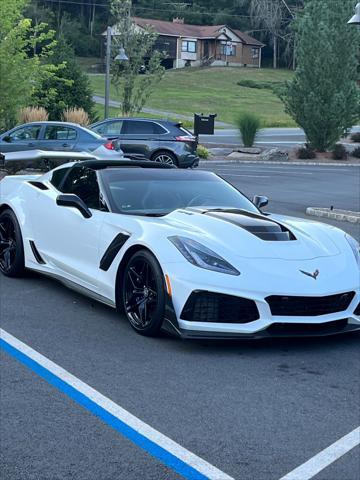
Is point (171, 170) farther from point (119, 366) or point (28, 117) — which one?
point (28, 117)

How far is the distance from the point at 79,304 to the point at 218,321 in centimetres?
198

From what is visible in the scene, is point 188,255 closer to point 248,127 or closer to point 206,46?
point 248,127

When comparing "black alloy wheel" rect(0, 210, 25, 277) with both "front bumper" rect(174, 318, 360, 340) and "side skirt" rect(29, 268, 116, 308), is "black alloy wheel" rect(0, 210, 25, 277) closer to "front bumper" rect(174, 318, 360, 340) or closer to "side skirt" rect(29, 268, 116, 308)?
"side skirt" rect(29, 268, 116, 308)

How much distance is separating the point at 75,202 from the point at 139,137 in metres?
15.8

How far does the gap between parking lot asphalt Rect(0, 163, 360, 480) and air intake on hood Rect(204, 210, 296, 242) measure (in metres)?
0.85

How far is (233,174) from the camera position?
76.8 ft

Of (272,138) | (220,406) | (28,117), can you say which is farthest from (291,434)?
(272,138)

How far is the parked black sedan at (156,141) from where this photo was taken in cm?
2214

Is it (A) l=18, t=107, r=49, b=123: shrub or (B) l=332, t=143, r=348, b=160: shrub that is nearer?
(A) l=18, t=107, r=49, b=123: shrub

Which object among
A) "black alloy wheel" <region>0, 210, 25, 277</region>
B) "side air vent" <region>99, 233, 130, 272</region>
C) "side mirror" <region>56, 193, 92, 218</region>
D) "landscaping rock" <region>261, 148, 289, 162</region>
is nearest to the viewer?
"side air vent" <region>99, 233, 130, 272</region>

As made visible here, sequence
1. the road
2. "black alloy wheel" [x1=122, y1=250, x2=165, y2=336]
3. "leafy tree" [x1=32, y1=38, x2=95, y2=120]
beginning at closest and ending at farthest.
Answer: "black alloy wheel" [x1=122, y1=250, x2=165, y2=336]
"leafy tree" [x1=32, y1=38, x2=95, y2=120]
the road

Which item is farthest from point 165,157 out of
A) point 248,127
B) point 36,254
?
point 36,254

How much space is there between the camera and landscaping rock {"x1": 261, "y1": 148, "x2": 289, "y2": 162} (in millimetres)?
30766

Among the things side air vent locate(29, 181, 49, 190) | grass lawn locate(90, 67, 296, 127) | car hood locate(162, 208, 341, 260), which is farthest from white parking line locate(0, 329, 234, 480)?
grass lawn locate(90, 67, 296, 127)
